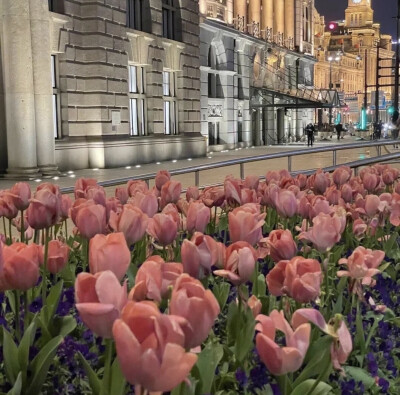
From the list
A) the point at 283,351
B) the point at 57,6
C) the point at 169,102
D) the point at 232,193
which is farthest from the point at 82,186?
the point at 169,102

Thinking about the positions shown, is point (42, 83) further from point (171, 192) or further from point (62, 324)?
point (62, 324)

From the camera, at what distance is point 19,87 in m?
18.8

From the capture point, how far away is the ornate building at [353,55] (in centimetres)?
9588

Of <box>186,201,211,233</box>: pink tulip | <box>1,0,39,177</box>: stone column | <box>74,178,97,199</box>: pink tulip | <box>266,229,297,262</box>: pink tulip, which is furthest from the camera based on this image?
<box>1,0,39,177</box>: stone column

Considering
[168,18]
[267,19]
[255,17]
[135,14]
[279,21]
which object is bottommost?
[135,14]

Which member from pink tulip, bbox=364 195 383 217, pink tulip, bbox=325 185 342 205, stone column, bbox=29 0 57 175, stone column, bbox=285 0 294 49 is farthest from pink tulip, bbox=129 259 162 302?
stone column, bbox=285 0 294 49

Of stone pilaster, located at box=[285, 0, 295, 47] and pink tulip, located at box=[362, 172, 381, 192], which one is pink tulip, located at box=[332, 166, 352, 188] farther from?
stone pilaster, located at box=[285, 0, 295, 47]

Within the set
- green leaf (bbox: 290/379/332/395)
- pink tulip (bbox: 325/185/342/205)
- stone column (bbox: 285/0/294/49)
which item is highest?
stone column (bbox: 285/0/294/49)

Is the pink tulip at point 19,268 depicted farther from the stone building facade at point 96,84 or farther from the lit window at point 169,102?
the lit window at point 169,102

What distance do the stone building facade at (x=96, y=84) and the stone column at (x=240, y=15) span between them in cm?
1232

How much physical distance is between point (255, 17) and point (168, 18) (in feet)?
61.7

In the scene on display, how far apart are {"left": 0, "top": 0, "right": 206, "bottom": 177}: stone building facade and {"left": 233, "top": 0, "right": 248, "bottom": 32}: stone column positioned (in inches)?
485

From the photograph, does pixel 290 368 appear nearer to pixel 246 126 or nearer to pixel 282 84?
pixel 246 126

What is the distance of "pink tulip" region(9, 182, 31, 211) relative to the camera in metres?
2.95
